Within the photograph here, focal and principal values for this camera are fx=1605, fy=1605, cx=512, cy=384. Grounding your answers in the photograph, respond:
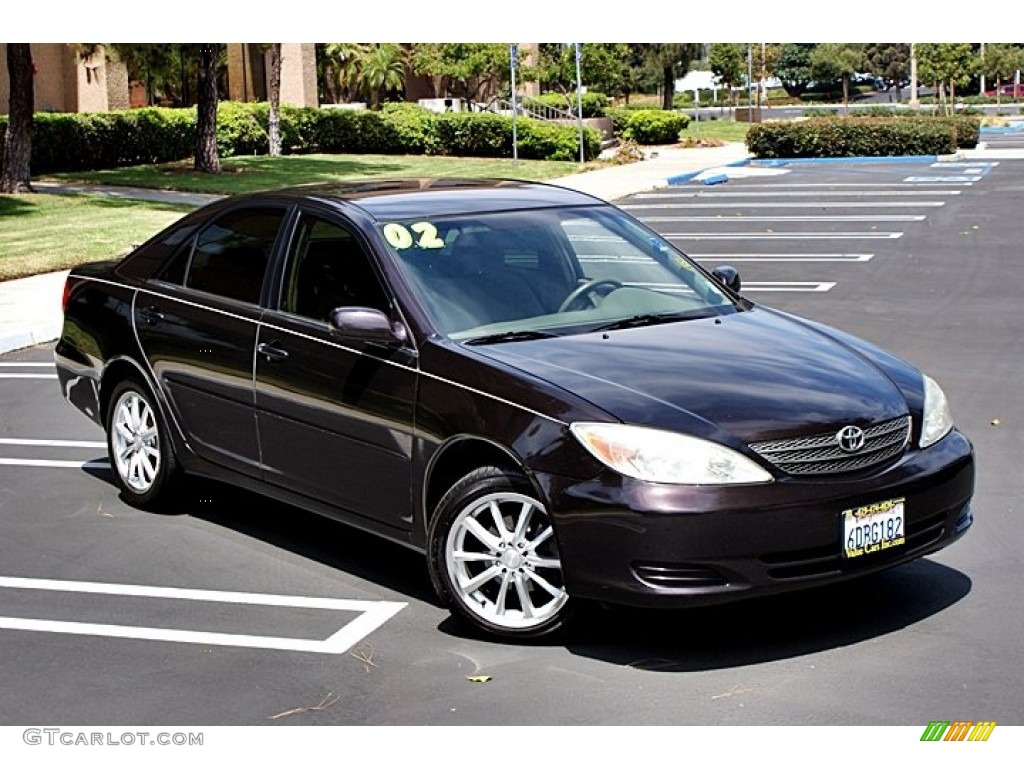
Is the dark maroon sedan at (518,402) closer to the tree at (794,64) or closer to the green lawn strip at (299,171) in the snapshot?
the green lawn strip at (299,171)

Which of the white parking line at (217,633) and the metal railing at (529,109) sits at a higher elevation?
the metal railing at (529,109)

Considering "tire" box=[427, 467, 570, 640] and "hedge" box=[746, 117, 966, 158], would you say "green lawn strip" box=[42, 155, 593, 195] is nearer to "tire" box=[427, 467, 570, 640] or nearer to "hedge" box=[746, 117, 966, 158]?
"hedge" box=[746, 117, 966, 158]

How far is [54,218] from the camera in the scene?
2370 cm

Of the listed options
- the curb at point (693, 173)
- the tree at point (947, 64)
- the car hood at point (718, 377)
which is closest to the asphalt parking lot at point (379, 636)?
the car hood at point (718, 377)

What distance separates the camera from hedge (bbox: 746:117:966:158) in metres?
38.8

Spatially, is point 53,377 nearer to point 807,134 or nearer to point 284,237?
point 284,237

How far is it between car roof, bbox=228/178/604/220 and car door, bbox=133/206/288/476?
0.80 feet

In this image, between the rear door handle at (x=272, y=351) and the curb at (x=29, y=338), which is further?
the curb at (x=29, y=338)

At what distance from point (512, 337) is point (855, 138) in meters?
34.4

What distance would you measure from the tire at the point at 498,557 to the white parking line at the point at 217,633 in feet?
1.25

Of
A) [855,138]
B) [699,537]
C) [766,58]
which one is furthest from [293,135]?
[766,58]

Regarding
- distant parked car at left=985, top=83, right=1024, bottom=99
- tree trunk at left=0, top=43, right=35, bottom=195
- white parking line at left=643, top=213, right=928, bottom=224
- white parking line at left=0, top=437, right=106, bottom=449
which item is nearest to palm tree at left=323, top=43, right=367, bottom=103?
tree trunk at left=0, top=43, right=35, bottom=195

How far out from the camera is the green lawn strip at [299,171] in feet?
101

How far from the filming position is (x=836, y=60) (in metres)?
92.0
